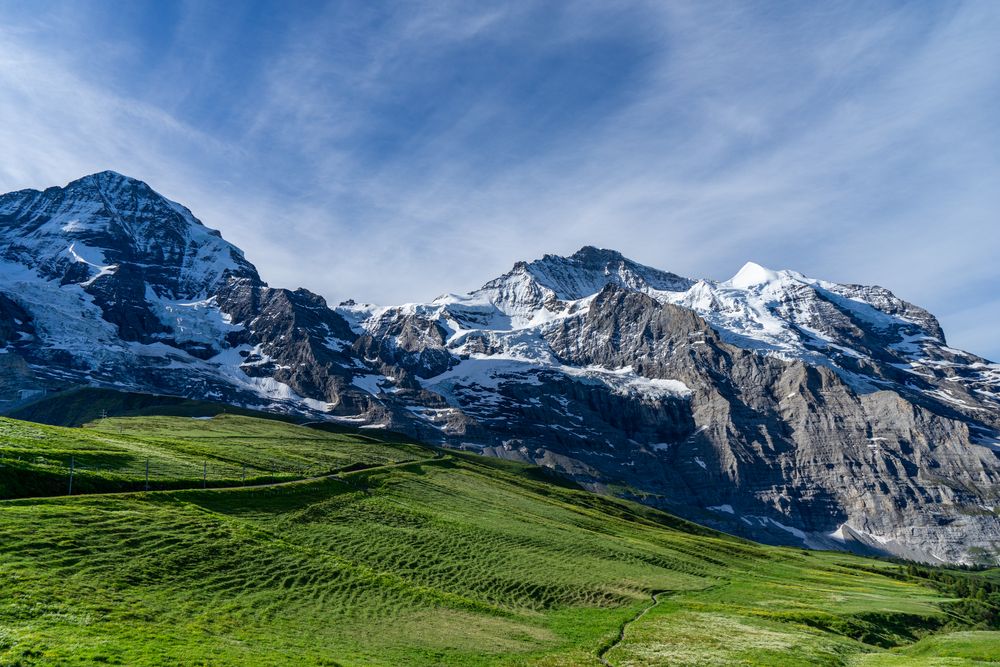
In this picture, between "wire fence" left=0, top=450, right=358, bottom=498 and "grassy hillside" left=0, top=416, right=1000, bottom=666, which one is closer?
"grassy hillside" left=0, top=416, right=1000, bottom=666

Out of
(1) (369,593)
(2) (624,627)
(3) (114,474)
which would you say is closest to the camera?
(1) (369,593)

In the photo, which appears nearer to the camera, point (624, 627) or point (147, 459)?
point (624, 627)

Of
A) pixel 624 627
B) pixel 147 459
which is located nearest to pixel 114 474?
pixel 147 459

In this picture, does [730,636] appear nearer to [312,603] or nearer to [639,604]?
[639,604]

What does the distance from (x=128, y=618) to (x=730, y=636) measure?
4032cm

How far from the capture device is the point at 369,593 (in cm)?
5069

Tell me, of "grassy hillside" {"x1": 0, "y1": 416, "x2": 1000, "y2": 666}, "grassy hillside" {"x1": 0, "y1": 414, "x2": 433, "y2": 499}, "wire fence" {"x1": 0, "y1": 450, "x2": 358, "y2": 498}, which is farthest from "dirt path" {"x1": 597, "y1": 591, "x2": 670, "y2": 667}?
"grassy hillside" {"x1": 0, "y1": 414, "x2": 433, "y2": 499}

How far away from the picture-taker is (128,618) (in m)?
34.9

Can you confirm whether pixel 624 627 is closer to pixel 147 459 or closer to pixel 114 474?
pixel 114 474

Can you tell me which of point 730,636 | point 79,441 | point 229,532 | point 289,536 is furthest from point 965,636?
point 79,441

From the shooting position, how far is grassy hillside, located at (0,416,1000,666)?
3538cm

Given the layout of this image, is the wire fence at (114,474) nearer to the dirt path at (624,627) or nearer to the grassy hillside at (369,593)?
the grassy hillside at (369,593)

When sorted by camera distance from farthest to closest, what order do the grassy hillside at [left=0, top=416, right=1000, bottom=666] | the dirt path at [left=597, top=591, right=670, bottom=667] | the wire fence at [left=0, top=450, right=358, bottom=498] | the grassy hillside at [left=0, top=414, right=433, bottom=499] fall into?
the grassy hillside at [left=0, top=414, right=433, bottom=499], the wire fence at [left=0, top=450, right=358, bottom=498], the dirt path at [left=597, top=591, right=670, bottom=667], the grassy hillside at [left=0, top=416, right=1000, bottom=666]

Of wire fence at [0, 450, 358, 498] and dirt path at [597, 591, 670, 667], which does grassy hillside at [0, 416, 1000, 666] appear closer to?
dirt path at [597, 591, 670, 667]
